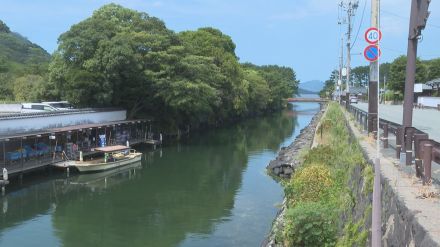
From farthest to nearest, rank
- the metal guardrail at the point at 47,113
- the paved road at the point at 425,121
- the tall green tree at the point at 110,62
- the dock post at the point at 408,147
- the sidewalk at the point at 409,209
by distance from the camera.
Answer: the tall green tree at the point at 110,62, the metal guardrail at the point at 47,113, the paved road at the point at 425,121, the dock post at the point at 408,147, the sidewalk at the point at 409,209

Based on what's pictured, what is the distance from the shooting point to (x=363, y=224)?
9.75 meters

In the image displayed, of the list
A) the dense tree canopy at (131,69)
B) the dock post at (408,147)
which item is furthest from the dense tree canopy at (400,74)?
the dock post at (408,147)

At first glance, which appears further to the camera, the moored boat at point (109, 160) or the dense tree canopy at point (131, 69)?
the dense tree canopy at point (131, 69)

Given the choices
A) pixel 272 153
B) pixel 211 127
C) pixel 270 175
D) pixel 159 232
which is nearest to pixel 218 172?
pixel 270 175

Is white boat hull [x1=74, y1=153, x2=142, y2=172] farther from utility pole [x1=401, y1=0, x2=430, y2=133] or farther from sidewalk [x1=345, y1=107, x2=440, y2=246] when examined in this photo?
sidewalk [x1=345, y1=107, x2=440, y2=246]

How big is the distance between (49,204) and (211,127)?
171 feet

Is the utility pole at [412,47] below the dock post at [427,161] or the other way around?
the other way around

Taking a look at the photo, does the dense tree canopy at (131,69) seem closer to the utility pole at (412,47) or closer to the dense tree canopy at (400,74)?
the utility pole at (412,47)

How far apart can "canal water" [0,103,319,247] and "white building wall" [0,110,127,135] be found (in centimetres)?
381

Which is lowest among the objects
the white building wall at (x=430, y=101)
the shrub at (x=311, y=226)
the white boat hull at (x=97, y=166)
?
the white boat hull at (x=97, y=166)

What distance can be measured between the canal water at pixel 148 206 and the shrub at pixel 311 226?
18.1ft

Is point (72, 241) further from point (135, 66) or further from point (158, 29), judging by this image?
point (158, 29)

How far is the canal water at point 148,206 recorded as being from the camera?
20.4 metres

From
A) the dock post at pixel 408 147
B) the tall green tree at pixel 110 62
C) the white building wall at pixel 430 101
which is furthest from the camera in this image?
the white building wall at pixel 430 101
